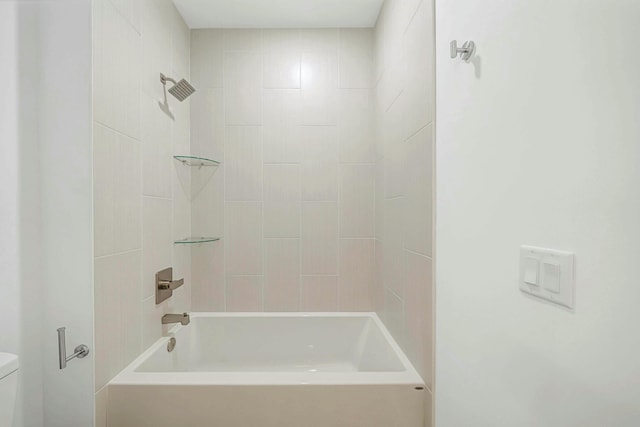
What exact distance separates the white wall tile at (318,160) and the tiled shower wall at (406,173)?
1.03 ft

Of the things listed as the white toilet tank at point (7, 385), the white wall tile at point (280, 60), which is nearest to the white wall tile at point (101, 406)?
the white toilet tank at point (7, 385)

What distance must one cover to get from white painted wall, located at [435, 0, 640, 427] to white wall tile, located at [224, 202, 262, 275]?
143 centimetres

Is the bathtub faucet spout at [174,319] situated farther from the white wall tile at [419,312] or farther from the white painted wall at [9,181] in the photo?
the white wall tile at [419,312]

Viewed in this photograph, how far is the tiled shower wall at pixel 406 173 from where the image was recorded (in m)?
1.30

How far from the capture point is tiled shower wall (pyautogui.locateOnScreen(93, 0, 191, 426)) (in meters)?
1.32

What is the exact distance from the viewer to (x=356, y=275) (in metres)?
2.36

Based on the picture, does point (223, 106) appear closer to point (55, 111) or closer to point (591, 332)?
point (55, 111)

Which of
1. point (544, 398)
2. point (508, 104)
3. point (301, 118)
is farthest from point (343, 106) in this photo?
point (544, 398)

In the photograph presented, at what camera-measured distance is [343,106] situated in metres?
2.33

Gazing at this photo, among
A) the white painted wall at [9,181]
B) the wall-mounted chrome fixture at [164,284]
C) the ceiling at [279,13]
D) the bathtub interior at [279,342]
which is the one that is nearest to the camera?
the white painted wall at [9,181]

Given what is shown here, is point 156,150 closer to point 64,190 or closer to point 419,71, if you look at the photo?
point 64,190

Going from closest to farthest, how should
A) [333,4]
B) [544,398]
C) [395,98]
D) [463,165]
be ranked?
[544,398]
[463,165]
[395,98]
[333,4]

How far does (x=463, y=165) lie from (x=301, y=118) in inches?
57.8

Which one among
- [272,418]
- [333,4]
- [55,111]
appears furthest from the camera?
[333,4]
